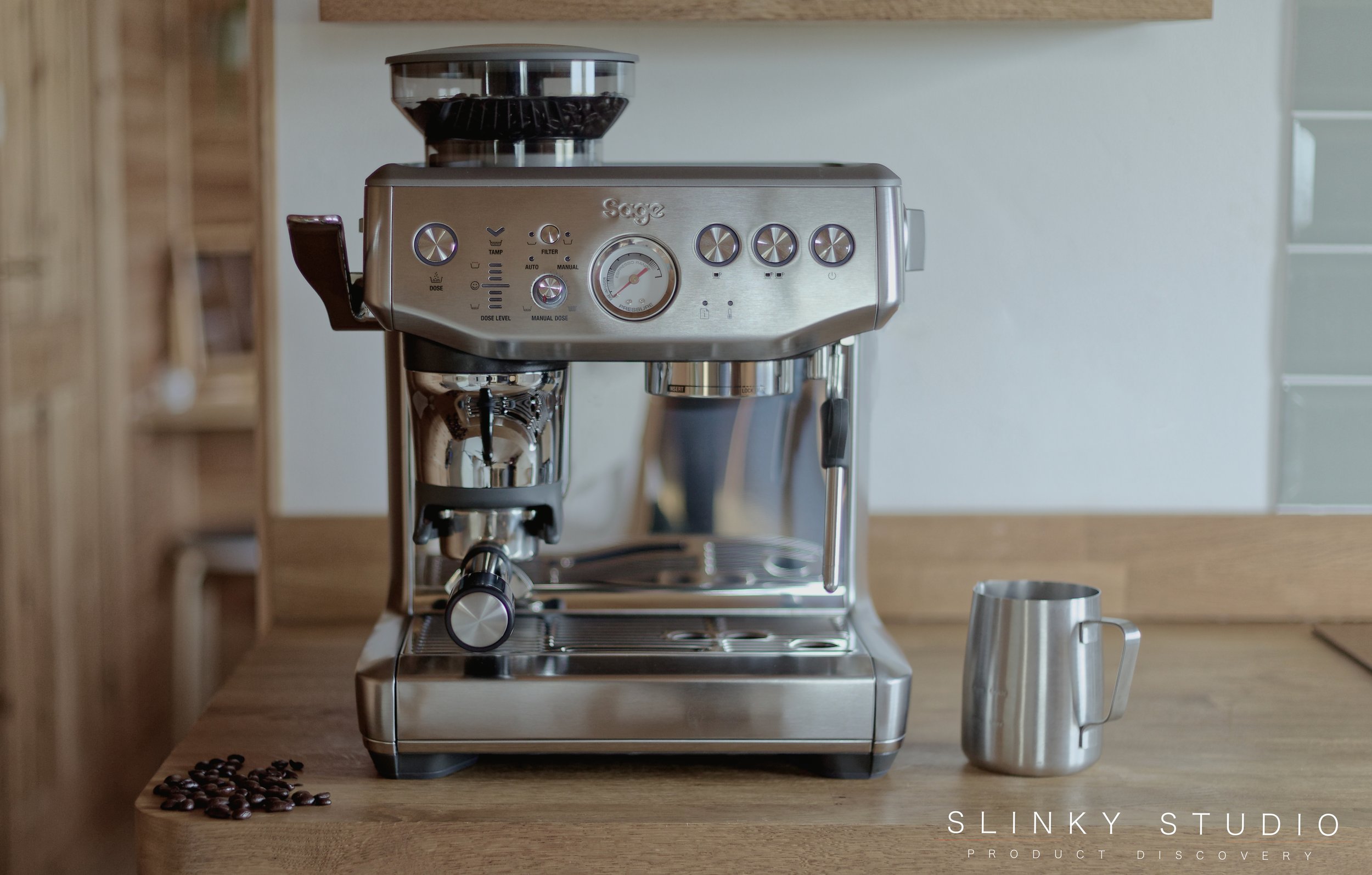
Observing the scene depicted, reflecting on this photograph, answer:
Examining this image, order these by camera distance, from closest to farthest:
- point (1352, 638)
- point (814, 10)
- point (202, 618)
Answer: point (814, 10) < point (1352, 638) < point (202, 618)

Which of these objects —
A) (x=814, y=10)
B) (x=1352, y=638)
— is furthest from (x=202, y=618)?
(x=1352, y=638)

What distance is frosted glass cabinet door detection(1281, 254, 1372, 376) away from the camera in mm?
1192

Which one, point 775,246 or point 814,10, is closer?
point 775,246

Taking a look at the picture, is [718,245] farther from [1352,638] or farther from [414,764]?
[1352,638]

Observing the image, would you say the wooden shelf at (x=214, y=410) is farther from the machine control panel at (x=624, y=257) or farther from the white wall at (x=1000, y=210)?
the machine control panel at (x=624, y=257)

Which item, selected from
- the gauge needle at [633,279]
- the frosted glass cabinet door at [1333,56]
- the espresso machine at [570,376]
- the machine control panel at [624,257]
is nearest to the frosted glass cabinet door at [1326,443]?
the frosted glass cabinet door at [1333,56]

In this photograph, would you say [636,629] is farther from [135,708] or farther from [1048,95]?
[135,708]

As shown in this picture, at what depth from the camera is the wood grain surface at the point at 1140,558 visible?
120 cm

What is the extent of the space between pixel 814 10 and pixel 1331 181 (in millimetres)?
528

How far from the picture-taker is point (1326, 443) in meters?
1.21

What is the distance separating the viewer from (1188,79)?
3.83 feet

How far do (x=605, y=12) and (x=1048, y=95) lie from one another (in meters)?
0.42

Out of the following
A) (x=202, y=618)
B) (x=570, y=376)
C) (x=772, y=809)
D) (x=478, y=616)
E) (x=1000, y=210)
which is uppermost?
(x=1000, y=210)

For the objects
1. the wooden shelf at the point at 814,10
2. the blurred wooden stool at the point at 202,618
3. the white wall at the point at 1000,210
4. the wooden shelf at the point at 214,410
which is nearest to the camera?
the wooden shelf at the point at 814,10
